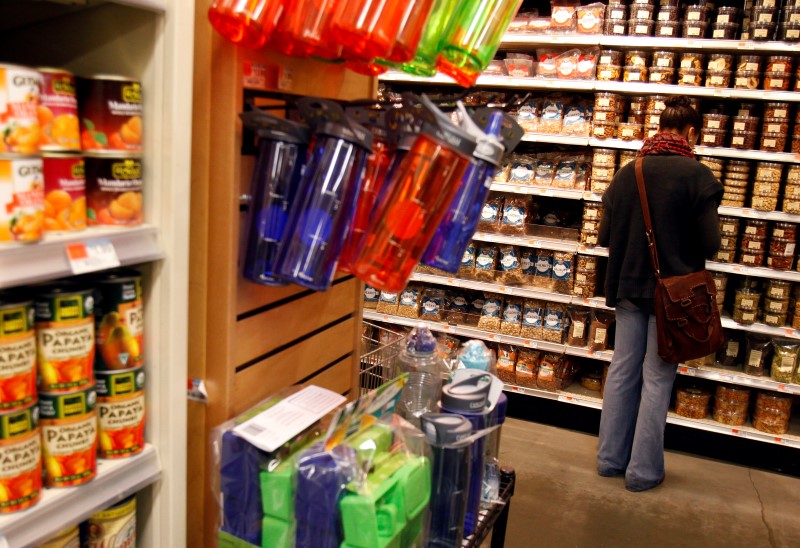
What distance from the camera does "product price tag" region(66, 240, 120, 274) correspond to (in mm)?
1055

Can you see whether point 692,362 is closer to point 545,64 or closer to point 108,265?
point 545,64

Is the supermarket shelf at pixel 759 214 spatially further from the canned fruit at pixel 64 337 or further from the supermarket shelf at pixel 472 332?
the canned fruit at pixel 64 337

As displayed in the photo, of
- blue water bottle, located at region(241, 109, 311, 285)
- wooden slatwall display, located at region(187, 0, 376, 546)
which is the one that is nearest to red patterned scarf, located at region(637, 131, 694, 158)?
wooden slatwall display, located at region(187, 0, 376, 546)

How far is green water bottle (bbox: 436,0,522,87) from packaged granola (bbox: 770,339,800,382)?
3.21 m

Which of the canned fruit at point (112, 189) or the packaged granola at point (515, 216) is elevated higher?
the canned fruit at point (112, 189)

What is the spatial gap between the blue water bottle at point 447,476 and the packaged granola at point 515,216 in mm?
3057

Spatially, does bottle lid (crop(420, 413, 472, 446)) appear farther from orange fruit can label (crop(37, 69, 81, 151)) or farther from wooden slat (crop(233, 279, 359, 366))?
orange fruit can label (crop(37, 69, 81, 151))

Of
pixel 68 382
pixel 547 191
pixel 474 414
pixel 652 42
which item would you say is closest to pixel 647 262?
pixel 547 191

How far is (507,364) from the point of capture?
454 centimetres

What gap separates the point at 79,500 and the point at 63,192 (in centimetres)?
49

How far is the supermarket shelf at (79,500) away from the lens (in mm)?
1055

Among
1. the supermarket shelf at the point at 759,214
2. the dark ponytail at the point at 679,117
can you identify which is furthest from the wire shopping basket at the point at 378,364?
the supermarket shelf at the point at 759,214

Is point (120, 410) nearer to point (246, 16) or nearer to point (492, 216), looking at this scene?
point (246, 16)

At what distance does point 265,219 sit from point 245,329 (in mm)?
286
